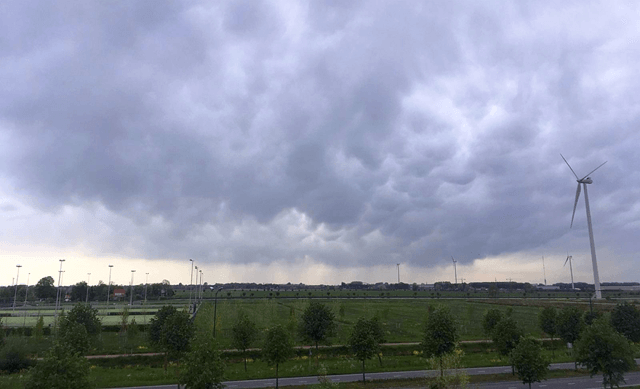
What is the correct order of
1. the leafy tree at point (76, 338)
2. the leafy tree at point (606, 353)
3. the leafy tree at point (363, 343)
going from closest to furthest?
the leafy tree at point (606, 353) → the leafy tree at point (76, 338) → the leafy tree at point (363, 343)

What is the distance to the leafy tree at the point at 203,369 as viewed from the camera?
34.0m

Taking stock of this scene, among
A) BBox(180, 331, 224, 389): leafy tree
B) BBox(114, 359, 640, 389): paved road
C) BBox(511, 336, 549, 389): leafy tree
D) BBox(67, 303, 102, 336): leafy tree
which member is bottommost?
BBox(114, 359, 640, 389): paved road

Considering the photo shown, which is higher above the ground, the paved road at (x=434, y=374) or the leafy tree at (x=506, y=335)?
the leafy tree at (x=506, y=335)

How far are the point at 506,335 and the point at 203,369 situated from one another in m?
49.1

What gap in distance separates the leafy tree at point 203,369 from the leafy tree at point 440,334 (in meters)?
31.8

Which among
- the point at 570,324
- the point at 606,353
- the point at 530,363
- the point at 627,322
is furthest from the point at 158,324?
the point at 627,322

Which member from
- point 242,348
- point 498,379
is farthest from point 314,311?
point 498,379

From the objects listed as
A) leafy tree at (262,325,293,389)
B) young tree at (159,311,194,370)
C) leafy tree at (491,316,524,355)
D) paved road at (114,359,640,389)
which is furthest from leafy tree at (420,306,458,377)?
young tree at (159,311,194,370)

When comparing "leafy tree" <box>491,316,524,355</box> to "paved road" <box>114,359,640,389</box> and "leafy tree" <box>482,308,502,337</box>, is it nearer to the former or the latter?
"paved road" <box>114,359,640,389</box>

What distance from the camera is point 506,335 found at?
2480 inches

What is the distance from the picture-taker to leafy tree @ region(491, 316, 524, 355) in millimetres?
62797

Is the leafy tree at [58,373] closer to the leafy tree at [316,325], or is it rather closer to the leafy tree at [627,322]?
the leafy tree at [316,325]

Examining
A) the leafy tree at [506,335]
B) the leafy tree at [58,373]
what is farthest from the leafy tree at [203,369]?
the leafy tree at [506,335]

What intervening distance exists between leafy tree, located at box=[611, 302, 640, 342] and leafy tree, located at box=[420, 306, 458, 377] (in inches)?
1653
